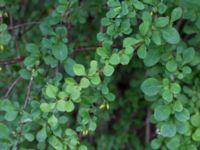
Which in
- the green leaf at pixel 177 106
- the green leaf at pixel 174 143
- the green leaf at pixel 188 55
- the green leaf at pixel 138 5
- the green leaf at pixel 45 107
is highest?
the green leaf at pixel 138 5

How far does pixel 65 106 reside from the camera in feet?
4.39

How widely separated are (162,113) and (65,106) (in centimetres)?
30

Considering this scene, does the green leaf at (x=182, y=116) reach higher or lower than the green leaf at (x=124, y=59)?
lower

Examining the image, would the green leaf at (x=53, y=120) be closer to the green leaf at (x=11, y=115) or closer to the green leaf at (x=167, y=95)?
the green leaf at (x=11, y=115)

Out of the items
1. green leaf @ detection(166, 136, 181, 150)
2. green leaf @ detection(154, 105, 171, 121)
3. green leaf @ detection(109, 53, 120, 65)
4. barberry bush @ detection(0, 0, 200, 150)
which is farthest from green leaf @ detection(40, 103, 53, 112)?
green leaf @ detection(166, 136, 181, 150)

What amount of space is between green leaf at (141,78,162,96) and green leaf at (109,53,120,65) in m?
0.16

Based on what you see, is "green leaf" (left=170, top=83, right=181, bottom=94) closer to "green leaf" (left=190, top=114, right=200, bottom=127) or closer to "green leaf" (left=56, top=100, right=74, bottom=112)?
"green leaf" (left=190, top=114, right=200, bottom=127)

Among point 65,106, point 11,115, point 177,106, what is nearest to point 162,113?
point 177,106

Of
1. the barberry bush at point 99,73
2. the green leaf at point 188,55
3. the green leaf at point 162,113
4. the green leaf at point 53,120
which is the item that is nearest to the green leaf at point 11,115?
the barberry bush at point 99,73

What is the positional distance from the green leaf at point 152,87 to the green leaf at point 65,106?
261 mm

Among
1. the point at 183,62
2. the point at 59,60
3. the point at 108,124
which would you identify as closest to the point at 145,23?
the point at 183,62

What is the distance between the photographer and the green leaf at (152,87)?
1484 millimetres

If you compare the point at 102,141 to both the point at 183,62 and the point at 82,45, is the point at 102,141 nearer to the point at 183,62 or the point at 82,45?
the point at 82,45

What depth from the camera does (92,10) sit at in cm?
184
